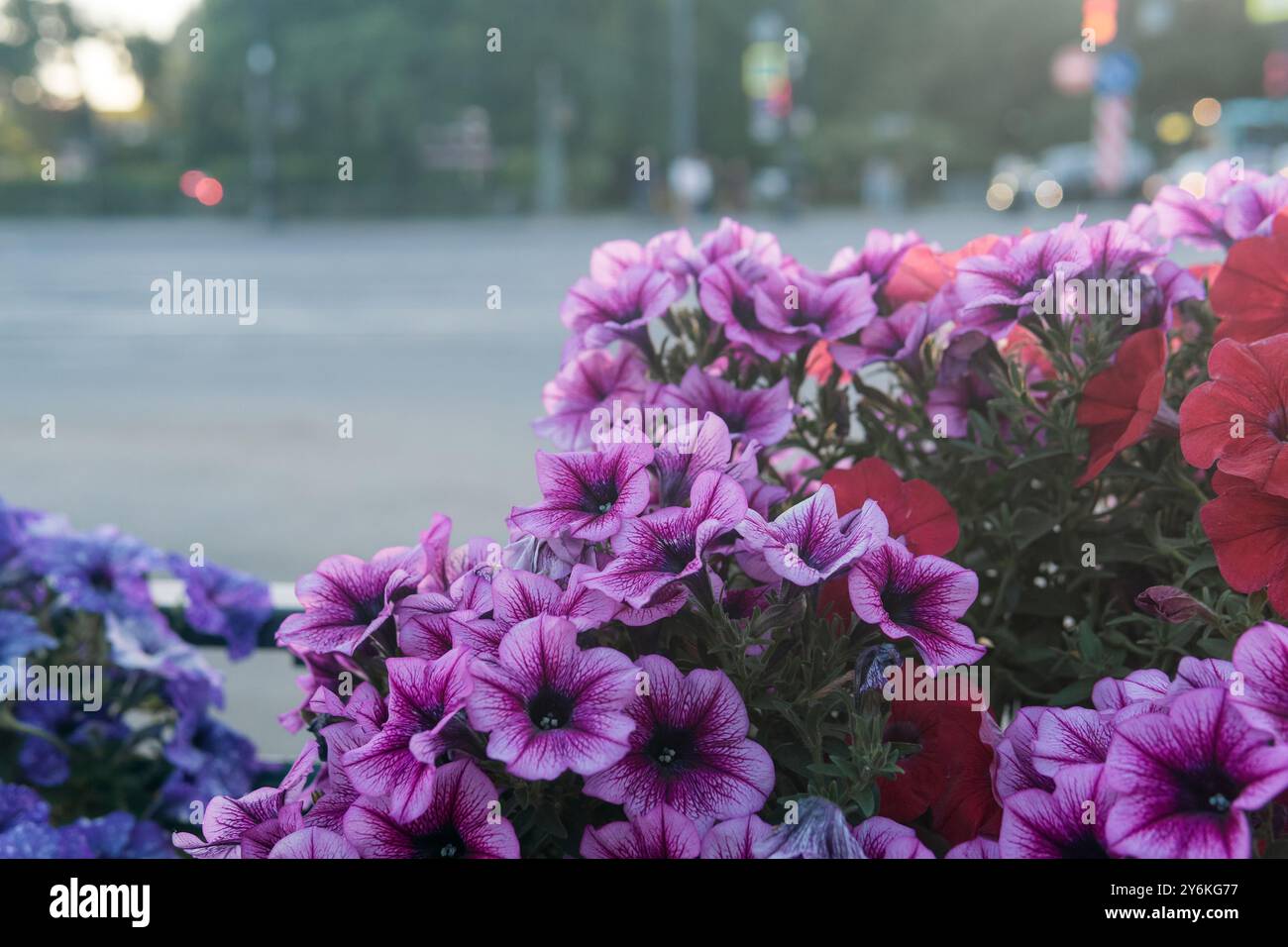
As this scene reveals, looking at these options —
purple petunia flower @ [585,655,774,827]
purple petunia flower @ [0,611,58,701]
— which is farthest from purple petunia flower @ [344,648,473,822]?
purple petunia flower @ [0,611,58,701]

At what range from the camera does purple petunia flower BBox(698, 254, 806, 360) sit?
1298 millimetres

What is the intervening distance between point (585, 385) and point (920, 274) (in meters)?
0.37

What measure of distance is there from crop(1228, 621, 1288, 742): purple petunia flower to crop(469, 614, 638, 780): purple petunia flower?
0.38 meters

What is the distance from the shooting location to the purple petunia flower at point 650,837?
2.95 feet

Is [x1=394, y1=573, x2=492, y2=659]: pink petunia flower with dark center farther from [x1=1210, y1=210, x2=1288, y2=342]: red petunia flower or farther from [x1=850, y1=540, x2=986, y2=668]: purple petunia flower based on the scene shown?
[x1=1210, y1=210, x2=1288, y2=342]: red petunia flower

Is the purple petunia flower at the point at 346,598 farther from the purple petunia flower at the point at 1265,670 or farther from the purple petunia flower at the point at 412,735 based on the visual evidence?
the purple petunia flower at the point at 1265,670

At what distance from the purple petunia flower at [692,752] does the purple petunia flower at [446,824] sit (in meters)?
0.07

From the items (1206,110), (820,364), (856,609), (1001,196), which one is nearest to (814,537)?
(856,609)

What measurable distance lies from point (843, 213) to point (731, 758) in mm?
34482

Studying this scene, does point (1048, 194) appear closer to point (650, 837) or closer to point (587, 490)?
point (587, 490)

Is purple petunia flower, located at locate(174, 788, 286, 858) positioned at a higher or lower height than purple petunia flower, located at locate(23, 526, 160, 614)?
lower

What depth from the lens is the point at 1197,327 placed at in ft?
4.67
